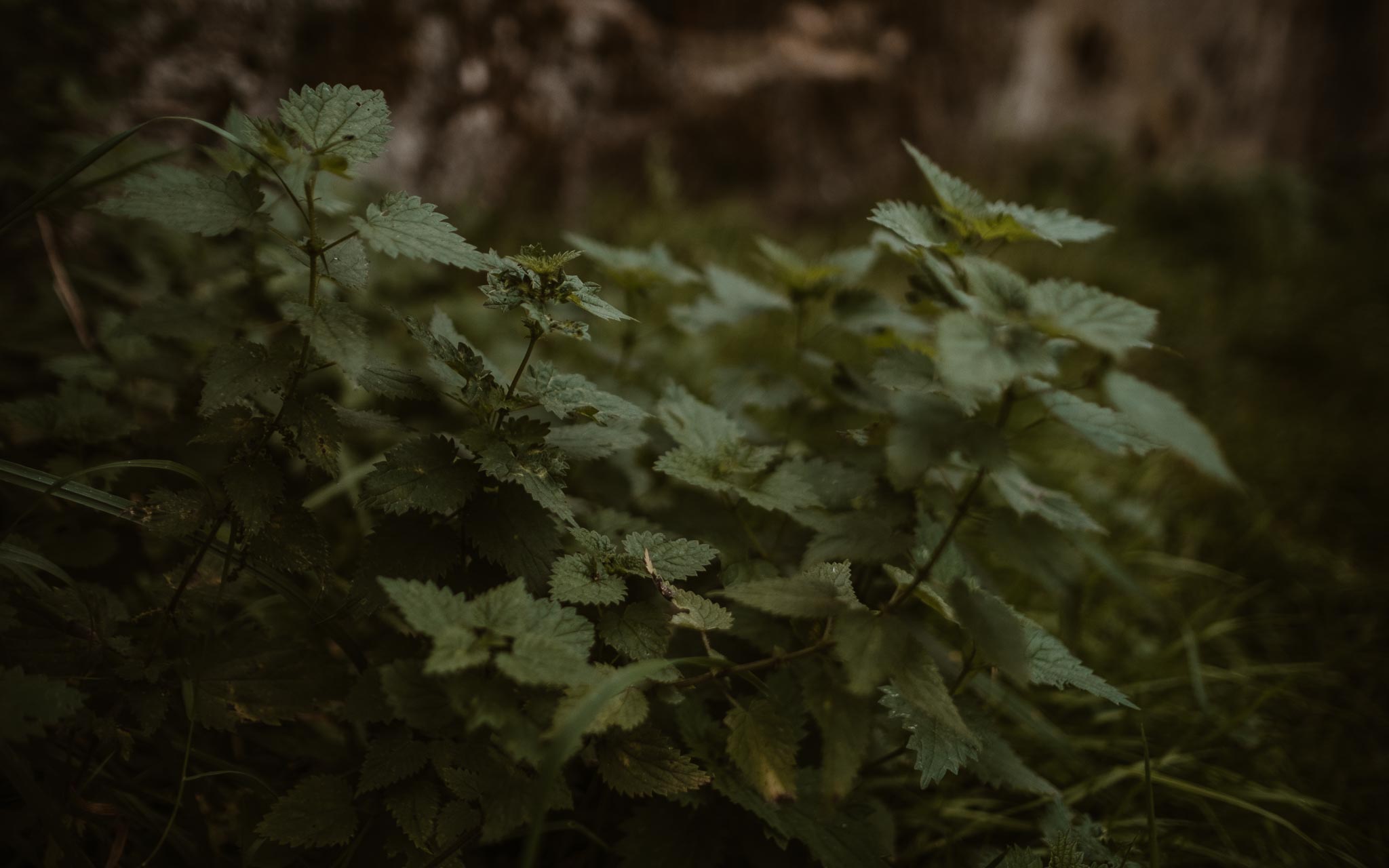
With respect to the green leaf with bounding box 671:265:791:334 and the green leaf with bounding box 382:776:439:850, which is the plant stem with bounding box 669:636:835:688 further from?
the green leaf with bounding box 671:265:791:334

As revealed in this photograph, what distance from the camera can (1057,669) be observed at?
1.05 meters

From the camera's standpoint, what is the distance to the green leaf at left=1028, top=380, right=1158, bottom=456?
39.7 inches

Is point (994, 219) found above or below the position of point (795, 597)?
above

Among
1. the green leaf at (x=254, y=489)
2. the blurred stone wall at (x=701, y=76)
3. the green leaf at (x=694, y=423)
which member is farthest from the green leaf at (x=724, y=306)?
the blurred stone wall at (x=701, y=76)

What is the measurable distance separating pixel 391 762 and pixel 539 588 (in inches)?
10.9

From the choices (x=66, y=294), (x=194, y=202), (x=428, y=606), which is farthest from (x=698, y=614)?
(x=66, y=294)

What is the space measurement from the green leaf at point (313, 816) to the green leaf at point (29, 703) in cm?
26

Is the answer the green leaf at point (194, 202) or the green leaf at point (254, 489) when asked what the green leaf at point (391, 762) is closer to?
the green leaf at point (254, 489)

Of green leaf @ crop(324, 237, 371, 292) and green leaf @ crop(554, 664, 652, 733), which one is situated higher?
green leaf @ crop(324, 237, 371, 292)

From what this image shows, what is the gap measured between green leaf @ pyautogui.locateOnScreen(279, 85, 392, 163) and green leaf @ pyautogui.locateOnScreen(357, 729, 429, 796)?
2.44 feet

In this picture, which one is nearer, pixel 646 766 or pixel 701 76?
pixel 646 766

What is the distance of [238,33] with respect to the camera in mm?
2279

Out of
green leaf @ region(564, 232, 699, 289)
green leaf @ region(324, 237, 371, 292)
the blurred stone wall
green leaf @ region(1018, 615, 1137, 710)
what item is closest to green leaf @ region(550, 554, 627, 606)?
green leaf @ region(324, 237, 371, 292)

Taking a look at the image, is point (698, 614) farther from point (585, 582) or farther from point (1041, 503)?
point (1041, 503)
